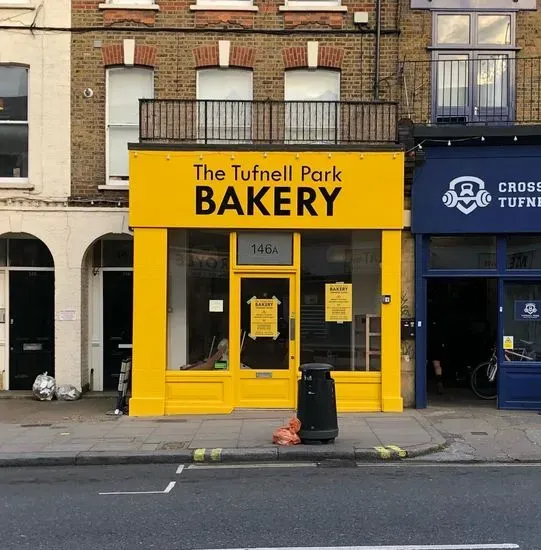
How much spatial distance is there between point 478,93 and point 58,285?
29.1 ft

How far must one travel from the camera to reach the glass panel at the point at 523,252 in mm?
11781

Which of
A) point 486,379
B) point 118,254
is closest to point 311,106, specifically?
point 118,254

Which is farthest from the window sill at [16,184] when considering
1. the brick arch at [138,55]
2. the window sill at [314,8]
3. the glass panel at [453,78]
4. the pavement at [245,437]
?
the glass panel at [453,78]

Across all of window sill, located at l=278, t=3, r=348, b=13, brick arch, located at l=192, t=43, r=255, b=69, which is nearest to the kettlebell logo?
window sill, located at l=278, t=3, r=348, b=13

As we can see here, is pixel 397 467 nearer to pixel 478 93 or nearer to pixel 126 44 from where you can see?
pixel 478 93

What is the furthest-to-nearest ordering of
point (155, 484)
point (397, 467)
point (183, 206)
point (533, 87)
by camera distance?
point (533, 87), point (183, 206), point (397, 467), point (155, 484)

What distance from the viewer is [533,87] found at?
12195 millimetres

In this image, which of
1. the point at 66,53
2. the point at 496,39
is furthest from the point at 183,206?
the point at 496,39

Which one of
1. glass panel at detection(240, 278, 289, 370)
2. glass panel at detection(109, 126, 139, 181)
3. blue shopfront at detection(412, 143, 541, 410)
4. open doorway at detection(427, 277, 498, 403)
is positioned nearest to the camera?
glass panel at detection(240, 278, 289, 370)

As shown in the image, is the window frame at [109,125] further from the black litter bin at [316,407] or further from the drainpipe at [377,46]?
the black litter bin at [316,407]

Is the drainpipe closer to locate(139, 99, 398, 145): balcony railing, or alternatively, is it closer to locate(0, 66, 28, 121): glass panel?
locate(139, 99, 398, 145): balcony railing

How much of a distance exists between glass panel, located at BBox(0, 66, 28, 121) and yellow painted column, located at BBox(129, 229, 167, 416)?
3985 millimetres

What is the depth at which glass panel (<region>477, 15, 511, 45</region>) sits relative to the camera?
12.4m

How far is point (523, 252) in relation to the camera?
466 inches
